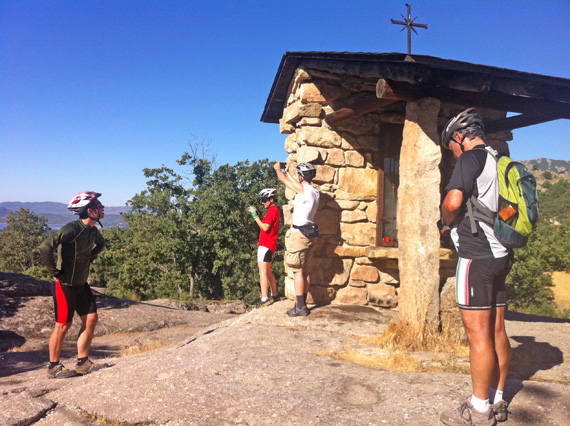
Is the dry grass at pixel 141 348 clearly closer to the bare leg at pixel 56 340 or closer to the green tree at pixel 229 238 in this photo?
the bare leg at pixel 56 340

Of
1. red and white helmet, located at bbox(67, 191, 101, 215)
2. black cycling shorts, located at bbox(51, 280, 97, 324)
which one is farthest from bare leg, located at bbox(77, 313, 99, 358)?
red and white helmet, located at bbox(67, 191, 101, 215)

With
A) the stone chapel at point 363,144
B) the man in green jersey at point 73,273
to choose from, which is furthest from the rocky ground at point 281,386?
the stone chapel at point 363,144

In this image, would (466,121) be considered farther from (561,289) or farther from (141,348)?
(561,289)

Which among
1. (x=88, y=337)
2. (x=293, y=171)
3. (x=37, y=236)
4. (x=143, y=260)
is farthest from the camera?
(x=37, y=236)

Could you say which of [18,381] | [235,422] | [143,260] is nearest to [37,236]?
[143,260]

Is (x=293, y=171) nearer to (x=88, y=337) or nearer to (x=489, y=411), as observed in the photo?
(x=88, y=337)

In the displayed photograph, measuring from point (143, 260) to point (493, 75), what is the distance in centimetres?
1871

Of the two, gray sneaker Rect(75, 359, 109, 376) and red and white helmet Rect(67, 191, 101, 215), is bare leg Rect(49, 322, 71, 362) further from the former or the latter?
red and white helmet Rect(67, 191, 101, 215)

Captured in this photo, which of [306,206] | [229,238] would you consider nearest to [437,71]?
[306,206]

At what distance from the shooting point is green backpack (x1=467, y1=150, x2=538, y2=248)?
2.32 meters

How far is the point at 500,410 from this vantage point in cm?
241

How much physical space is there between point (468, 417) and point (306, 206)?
3.11 metres

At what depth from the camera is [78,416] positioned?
2.86 meters

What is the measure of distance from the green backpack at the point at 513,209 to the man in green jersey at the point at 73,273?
3.42 meters
